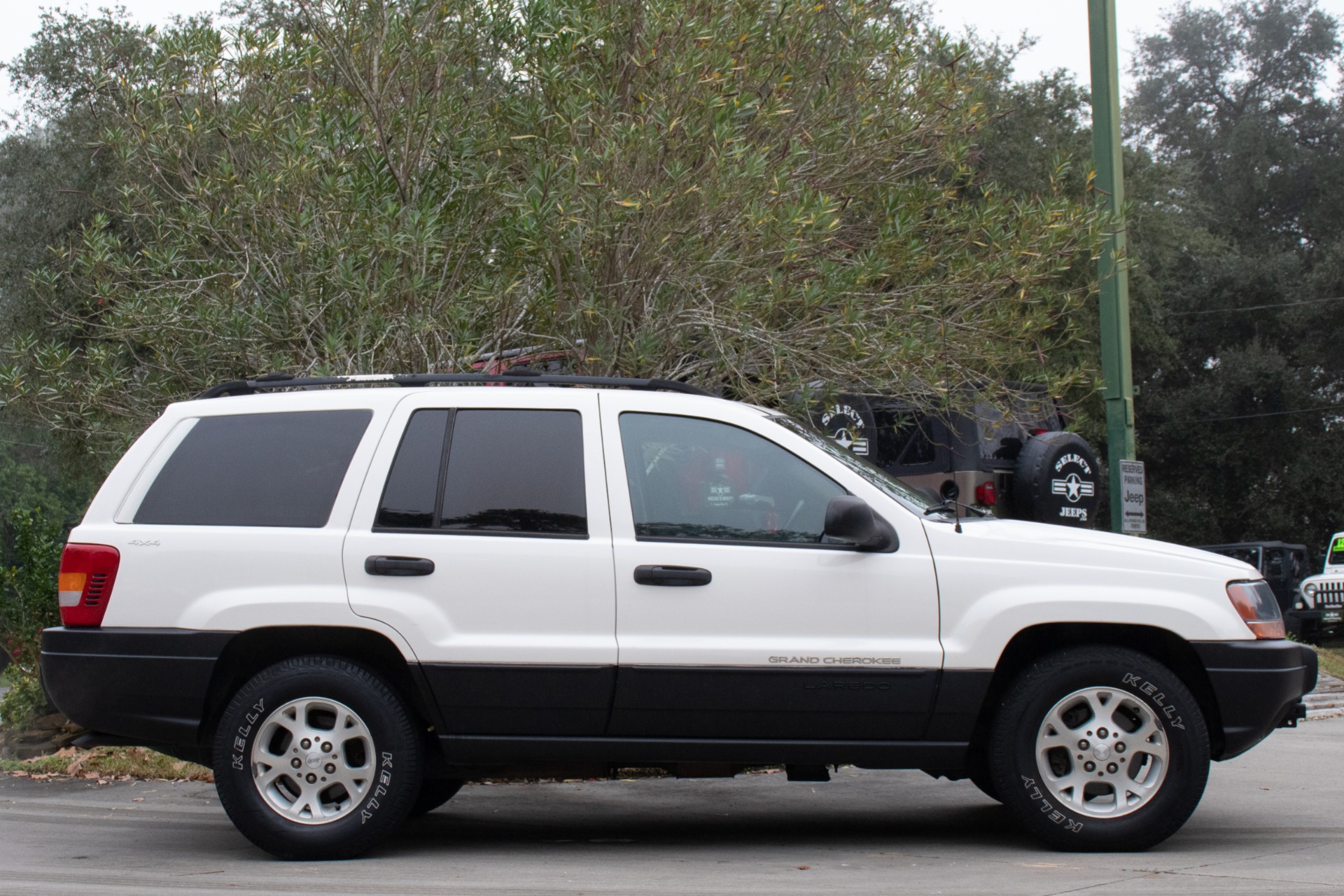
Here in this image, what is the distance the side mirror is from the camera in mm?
5430

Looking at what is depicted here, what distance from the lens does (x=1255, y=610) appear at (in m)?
5.69

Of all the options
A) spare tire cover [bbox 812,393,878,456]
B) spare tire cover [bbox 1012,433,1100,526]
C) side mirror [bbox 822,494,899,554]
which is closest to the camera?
side mirror [bbox 822,494,899,554]

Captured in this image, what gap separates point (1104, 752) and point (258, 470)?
3621mm

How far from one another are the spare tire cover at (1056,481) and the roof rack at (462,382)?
659 cm

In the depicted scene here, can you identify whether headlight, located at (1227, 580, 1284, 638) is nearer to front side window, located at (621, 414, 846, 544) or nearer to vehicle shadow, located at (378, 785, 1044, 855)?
vehicle shadow, located at (378, 785, 1044, 855)

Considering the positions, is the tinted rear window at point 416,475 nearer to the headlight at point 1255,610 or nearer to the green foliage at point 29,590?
the headlight at point 1255,610

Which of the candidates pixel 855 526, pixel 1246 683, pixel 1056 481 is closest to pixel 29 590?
pixel 855 526

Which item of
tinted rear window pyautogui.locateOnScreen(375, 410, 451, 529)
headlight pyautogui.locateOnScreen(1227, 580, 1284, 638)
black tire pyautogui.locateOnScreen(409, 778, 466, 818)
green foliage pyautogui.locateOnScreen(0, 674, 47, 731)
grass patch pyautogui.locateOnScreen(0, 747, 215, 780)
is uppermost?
tinted rear window pyautogui.locateOnScreen(375, 410, 451, 529)

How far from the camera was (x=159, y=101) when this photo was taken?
8.13m

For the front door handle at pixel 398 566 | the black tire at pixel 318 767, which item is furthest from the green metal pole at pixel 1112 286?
the black tire at pixel 318 767

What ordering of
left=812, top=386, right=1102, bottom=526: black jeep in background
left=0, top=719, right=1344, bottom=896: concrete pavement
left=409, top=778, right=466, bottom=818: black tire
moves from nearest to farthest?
left=0, top=719, right=1344, bottom=896: concrete pavement
left=409, top=778, right=466, bottom=818: black tire
left=812, top=386, right=1102, bottom=526: black jeep in background

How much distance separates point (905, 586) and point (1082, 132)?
21319 millimetres

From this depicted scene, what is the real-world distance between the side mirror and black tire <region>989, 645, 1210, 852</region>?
82 cm

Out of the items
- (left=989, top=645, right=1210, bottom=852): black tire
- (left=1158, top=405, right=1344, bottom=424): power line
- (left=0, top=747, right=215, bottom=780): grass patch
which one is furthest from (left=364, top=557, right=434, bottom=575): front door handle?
(left=1158, top=405, right=1344, bottom=424): power line
